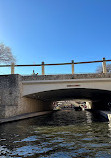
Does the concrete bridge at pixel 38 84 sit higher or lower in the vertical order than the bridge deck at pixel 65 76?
lower

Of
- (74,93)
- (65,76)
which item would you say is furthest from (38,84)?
(74,93)

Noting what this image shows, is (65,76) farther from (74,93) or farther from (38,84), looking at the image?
(74,93)

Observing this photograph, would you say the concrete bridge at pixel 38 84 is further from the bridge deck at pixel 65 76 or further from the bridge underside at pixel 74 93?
the bridge underside at pixel 74 93

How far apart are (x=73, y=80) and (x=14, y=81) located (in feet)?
27.5

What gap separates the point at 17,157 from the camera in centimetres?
581

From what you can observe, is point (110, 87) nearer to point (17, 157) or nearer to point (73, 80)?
point (73, 80)

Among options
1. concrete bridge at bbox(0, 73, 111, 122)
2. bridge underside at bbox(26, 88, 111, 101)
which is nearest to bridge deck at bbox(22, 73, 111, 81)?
concrete bridge at bbox(0, 73, 111, 122)

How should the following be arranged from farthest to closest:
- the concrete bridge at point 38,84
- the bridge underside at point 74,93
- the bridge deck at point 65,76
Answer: the bridge underside at point 74,93, the bridge deck at point 65,76, the concrete bridge at point 38,84

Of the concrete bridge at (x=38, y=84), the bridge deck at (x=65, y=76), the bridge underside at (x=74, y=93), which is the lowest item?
the bridge underside at (x=74, y=93)

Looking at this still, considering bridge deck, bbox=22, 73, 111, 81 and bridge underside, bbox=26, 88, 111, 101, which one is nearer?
bridge deck, bbox=22, 73, 111, 81

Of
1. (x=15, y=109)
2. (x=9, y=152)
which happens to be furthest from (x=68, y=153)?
(x=15, y=109)

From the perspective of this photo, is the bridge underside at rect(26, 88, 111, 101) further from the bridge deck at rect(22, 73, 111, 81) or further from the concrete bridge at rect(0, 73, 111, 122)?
the bridge deck at rect(22, 73, 111, 81)

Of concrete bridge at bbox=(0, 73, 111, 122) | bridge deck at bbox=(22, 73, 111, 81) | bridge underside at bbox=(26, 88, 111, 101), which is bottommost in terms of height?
bridge underside at bbox=(26, 88, 111, 101)

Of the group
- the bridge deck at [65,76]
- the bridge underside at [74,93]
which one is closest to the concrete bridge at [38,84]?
the bridge deck at [65,76]
